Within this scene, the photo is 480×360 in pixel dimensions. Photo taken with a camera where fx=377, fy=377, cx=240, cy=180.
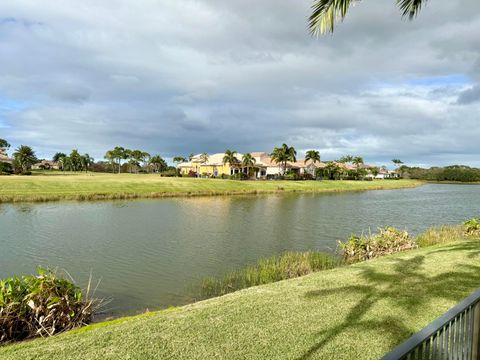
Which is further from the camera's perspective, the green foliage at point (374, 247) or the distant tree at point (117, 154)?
the distant tree at point (117, 154)

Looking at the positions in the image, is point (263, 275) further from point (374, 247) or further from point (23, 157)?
point (23, 157)

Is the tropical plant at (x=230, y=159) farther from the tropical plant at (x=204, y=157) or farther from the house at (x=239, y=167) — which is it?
the tropical plant at (x=204, y=157)

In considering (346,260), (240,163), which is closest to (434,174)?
(240,163)

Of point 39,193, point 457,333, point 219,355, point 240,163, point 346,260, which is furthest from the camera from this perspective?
point 240,163

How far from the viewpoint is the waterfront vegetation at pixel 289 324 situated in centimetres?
541

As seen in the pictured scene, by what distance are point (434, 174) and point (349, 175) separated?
2088 inches

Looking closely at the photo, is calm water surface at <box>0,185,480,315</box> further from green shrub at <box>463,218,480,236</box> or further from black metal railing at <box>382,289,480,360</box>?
black metal railing at <box>382,289,480,360</box>

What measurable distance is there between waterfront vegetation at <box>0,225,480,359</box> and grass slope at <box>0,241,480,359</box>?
1cm

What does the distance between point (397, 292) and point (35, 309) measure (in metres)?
7.27

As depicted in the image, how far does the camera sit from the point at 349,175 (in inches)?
4742

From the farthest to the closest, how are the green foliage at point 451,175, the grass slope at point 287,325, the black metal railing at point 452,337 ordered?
the green foliage at point 451,175 < the grass slope at point 287,325 < the black metal railing at point 452,337

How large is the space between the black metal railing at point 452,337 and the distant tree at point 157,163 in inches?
5400

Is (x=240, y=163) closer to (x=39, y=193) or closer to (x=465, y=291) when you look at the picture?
(x=39, y=193)

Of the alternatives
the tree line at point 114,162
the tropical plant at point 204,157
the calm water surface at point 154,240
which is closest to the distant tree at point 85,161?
the tree line at point 114,162
